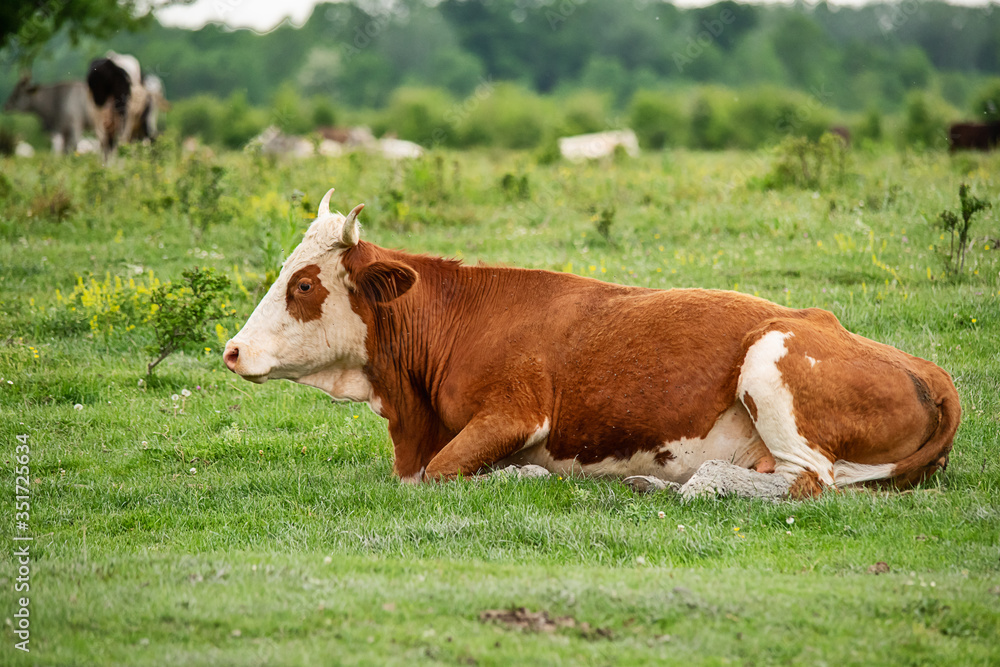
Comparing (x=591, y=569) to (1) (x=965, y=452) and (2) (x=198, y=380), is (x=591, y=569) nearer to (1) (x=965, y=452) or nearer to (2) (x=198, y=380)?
(1) (x=965, y=452)

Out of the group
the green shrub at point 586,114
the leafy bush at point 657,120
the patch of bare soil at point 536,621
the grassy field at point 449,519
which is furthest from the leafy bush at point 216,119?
the patch of bare soil at point 536,621

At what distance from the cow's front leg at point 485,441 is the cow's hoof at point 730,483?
103 cm

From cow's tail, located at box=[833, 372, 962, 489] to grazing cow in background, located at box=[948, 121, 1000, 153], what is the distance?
19.8 meters

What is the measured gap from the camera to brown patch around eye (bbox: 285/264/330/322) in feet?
22.1

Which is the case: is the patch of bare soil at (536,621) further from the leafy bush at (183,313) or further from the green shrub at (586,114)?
the green shrub at (586,114)

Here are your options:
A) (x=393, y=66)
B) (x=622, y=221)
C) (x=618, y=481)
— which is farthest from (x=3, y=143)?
(x=393, y=66)

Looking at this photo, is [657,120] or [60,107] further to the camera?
[657,120]

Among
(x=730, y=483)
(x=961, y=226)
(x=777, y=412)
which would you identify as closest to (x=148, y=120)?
(x=961, y=226)

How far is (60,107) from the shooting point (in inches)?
1176

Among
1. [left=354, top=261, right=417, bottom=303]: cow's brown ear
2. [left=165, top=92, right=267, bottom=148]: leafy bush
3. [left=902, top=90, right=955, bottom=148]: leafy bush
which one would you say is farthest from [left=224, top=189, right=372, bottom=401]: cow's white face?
[left=165, top=92, right=267, bottom=148]: leafy bush

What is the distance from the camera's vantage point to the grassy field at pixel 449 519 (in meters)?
4.20

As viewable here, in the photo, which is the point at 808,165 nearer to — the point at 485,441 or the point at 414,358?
the point at 414,358

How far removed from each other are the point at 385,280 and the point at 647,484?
2.18 metres

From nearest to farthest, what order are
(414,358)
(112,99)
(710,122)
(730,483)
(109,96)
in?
(730,483)
(414,358)
(112,99)
(109,96)
(710,122)
